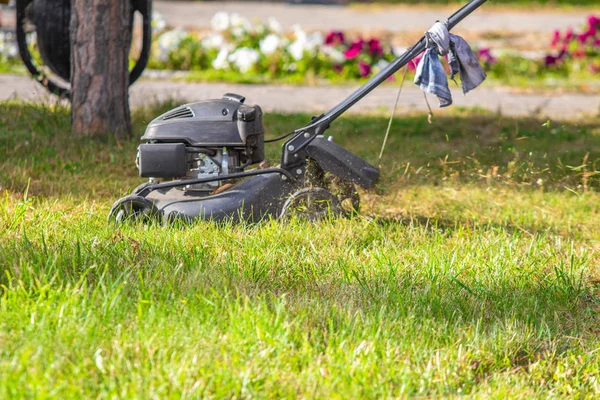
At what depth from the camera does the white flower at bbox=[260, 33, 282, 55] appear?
991 centimetres

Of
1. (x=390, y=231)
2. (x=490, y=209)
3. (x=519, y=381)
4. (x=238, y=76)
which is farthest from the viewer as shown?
(x=238, y=76)

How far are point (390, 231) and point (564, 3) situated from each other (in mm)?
15929

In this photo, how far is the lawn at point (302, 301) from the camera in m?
2.57

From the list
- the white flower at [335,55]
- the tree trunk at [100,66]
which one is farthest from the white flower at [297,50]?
the tree trunk at [100,66]

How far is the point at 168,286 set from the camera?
310cm

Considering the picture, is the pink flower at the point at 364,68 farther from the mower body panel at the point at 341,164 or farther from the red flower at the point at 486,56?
the mower body panel at the point at 341,164

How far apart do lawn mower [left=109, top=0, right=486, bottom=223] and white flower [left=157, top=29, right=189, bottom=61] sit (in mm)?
6163

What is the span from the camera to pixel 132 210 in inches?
164

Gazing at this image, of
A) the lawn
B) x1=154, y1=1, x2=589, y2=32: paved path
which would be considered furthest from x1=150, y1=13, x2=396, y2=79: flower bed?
the lawn

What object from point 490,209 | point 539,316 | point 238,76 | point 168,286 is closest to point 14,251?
point 168,286

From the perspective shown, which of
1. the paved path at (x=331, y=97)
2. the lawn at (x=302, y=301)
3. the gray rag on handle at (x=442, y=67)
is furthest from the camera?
the paved path at (x=331, y=97)

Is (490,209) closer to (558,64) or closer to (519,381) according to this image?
(519,381)

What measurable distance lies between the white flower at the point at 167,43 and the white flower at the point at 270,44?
1.05m

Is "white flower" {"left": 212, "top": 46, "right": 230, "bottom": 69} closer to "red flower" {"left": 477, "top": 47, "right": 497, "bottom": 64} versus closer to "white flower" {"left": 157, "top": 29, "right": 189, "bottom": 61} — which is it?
"white flower" {"left": 157, "top": 29, "right": 189, "bottom": 61}
